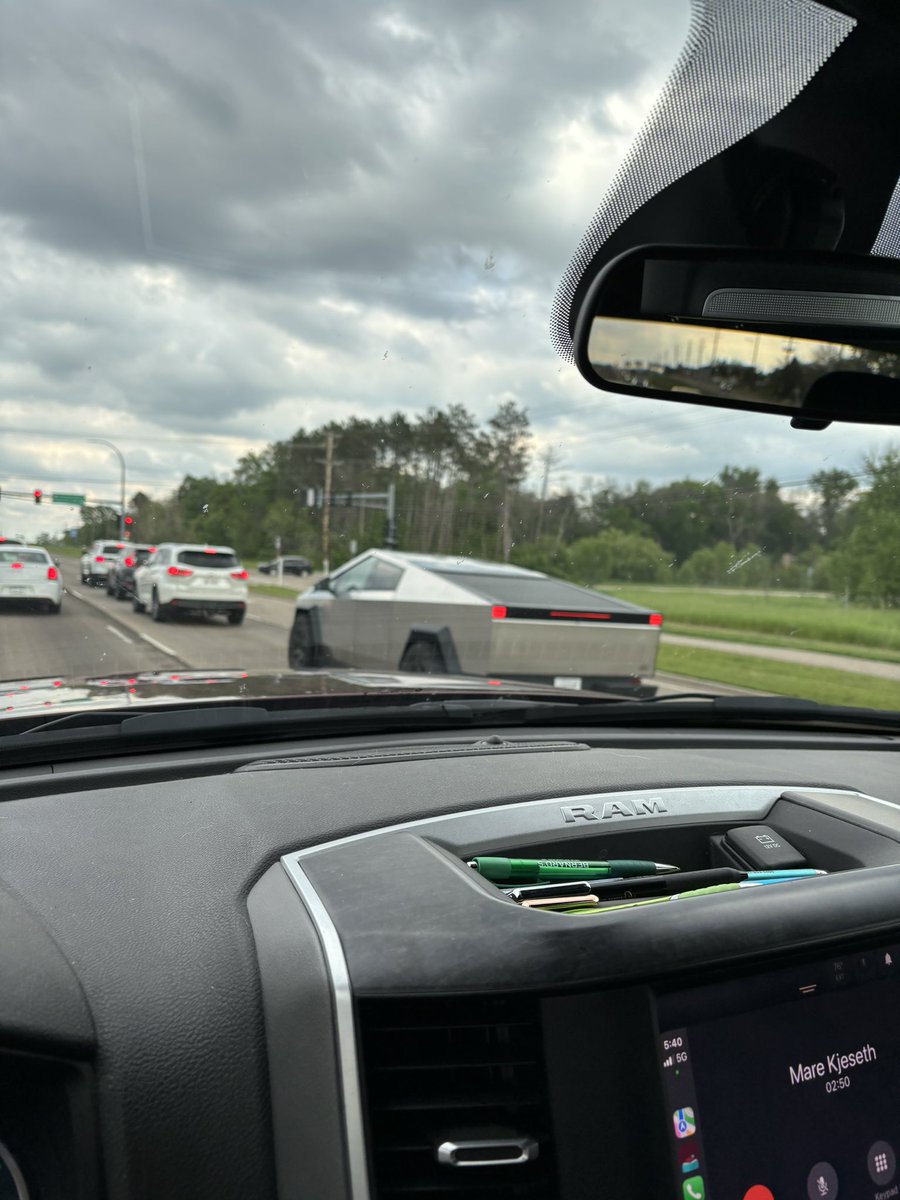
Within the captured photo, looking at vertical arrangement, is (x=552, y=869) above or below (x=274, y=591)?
below

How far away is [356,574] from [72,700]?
1155 mm

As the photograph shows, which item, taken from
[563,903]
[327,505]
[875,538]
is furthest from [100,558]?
[875,538]

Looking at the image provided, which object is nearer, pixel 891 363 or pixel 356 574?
pixel 891 363

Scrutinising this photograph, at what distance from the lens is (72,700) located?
2818 millimetres

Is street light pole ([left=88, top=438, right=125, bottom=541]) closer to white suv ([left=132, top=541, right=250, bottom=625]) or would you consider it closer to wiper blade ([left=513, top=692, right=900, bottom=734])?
white suv ([left=132, top=541, right=250, bottom=625])

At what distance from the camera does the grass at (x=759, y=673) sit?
3945 millimetres

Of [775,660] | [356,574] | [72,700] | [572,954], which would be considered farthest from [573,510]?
[572,954]

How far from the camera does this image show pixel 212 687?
3158mm

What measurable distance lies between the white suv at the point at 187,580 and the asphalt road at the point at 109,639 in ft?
0.18

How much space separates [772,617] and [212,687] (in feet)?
6.56

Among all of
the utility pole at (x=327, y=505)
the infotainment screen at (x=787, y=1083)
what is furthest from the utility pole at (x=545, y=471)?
the infotainment screen at (x=787, y=1083)

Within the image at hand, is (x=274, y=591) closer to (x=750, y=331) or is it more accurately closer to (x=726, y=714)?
(x=726, y=714)

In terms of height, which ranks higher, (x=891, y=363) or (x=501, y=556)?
(x=891, y=363)

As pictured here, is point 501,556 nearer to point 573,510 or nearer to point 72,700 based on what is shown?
point 573,510
